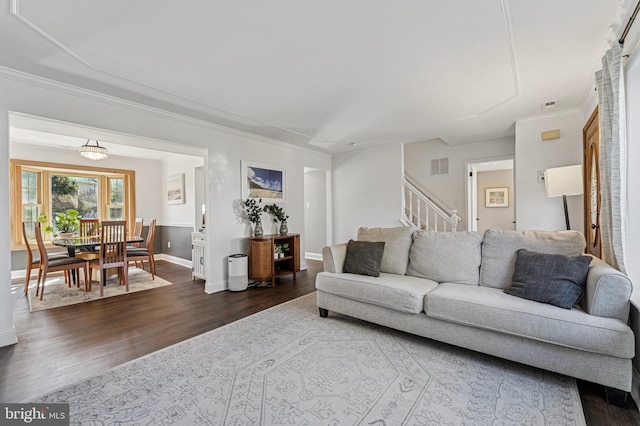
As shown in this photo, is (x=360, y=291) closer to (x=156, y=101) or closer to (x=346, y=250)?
(x=346, y=250)

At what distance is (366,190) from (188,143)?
3512 mm

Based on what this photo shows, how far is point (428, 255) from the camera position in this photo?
283cm

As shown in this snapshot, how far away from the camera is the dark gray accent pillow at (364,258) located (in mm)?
2893

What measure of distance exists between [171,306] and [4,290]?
1.46 metres

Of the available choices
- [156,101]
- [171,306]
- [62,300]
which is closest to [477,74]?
[156,101]

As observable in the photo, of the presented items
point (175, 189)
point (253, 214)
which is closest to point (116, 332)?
point (253, 214)

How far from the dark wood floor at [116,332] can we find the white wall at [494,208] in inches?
208

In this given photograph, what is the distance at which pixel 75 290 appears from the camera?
4.14 m

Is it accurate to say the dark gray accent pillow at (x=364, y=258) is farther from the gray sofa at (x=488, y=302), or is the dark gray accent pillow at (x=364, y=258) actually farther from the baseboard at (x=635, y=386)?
the baseboard at (x=635, y=386)

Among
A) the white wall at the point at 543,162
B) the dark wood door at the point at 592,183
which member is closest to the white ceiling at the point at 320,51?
the white wall at the point at 543,162

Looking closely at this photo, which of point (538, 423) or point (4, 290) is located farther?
point (4, 290)

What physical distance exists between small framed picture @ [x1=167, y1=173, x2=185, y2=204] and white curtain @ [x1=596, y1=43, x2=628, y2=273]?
21.7 feet

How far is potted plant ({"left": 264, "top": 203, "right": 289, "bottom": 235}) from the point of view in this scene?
16.2ft

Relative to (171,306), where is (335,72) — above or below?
above
